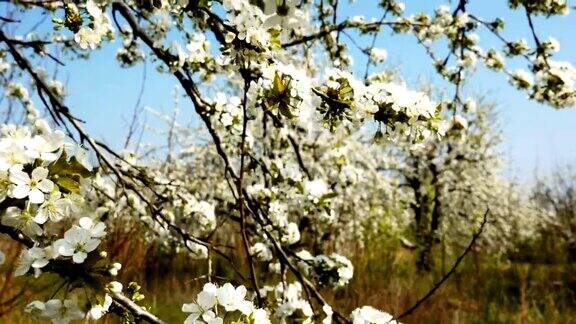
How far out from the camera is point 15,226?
1.05m

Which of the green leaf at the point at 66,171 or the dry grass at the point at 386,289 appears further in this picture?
the dry grass at the point at 386,289

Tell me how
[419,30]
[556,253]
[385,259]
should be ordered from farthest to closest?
[556,253] → [385,259] → [419,30]

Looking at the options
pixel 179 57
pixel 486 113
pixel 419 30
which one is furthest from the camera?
pixel 486 113

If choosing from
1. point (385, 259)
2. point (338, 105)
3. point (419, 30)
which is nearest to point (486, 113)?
point (385, 259)

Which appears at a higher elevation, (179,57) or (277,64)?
(179,57)

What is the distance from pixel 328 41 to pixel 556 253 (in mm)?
11284

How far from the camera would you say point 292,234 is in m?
2.97

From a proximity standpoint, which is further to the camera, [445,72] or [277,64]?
[445,72]

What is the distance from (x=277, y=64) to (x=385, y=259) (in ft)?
25.9

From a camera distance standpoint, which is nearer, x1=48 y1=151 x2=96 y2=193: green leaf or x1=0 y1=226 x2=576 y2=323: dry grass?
x1=48 y1=151 x2=96 y2=193: green leaf

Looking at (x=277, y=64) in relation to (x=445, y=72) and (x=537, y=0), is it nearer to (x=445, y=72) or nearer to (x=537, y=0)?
(x=537, y=0)

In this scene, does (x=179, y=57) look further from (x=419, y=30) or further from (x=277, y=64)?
(x=419, y=30)

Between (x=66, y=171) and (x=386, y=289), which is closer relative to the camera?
(x=66, y=171)

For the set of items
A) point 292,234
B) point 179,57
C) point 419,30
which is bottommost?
point 292,234
